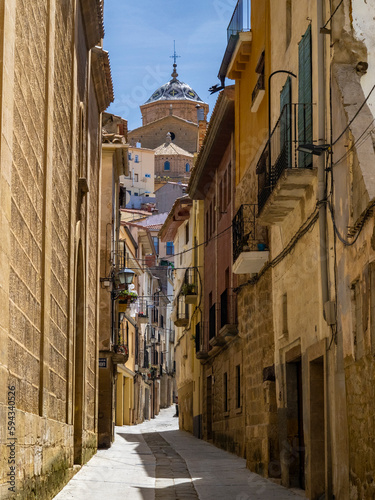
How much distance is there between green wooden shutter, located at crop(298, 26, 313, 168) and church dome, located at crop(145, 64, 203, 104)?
97.0 metres

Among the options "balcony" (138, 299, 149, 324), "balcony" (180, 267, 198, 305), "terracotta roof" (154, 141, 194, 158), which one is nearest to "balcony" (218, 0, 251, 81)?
"balcony" (180, 267, 198, 305)

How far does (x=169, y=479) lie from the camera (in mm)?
14641

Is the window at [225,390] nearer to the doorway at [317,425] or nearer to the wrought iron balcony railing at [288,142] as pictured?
the wrought iron balcony railing at [288,142]

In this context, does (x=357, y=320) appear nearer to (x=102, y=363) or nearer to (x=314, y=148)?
(x=314, y=148)

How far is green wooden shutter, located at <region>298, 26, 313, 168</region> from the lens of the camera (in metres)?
12.1

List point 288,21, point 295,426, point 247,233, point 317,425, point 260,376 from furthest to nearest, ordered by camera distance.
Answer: point 247,233
point 260,376
point 288,21
point 295,426
point 317,425

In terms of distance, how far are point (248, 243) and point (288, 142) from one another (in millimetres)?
4298

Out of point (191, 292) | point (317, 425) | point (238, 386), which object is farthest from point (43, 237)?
point (191, 292)

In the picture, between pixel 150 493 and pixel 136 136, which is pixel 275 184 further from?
pixel 136 136

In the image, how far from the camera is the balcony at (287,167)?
39.3 feet

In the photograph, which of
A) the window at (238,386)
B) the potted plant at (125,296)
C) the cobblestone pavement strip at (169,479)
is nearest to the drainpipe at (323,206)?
the cobblestone pavement strip at (169,479)

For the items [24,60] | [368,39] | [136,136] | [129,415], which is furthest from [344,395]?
[136,136]

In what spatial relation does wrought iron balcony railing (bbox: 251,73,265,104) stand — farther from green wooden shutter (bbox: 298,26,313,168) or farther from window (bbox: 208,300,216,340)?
window (bbox: 208,300,216,340)

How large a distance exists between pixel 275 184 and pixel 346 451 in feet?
13.7
